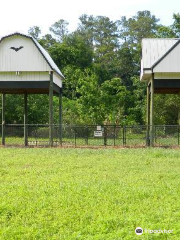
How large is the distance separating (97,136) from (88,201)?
14742mm

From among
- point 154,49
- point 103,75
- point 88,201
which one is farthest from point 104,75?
point 88,201

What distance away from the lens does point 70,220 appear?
6.50m

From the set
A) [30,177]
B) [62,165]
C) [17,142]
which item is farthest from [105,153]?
[17,142]

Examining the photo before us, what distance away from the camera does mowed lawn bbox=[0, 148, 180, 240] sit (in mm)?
5980

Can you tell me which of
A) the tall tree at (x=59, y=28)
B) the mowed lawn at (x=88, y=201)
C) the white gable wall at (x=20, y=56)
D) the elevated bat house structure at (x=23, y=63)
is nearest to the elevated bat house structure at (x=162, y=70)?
the elevated bat house structure at (x=23, y=63)

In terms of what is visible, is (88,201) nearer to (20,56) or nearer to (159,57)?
(20,56)

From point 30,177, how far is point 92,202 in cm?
336

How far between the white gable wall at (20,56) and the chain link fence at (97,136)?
3.33 meters

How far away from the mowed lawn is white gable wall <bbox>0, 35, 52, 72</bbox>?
33.0 ft

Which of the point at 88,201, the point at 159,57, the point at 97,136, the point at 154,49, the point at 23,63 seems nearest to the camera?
the point at 88,201

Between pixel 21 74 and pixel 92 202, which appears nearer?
pixel 92 202

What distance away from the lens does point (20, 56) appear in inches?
856

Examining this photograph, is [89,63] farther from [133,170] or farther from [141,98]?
[133,170]

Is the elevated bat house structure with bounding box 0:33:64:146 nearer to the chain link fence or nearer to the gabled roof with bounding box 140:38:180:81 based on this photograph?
the chain link fence
